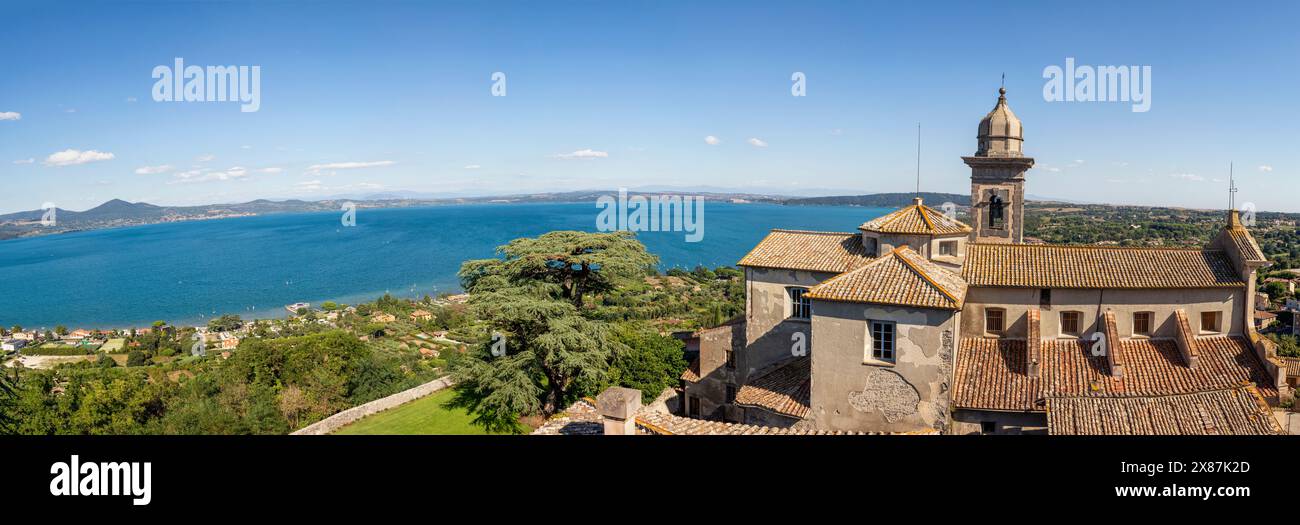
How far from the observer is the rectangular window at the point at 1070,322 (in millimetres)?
19125

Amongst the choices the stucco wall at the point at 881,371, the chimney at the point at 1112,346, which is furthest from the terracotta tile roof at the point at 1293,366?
the stucco wall at the point at 881,371

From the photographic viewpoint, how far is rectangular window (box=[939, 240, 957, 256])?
1953cm

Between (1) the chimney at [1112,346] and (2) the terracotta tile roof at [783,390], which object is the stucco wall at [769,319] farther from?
(1) the chimney at [1112,346]

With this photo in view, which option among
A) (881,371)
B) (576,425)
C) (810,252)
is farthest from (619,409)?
(810,252)

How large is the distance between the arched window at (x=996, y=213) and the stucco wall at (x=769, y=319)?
8630mm

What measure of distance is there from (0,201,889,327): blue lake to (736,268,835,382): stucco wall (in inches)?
3259

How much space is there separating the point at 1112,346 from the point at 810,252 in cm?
822
